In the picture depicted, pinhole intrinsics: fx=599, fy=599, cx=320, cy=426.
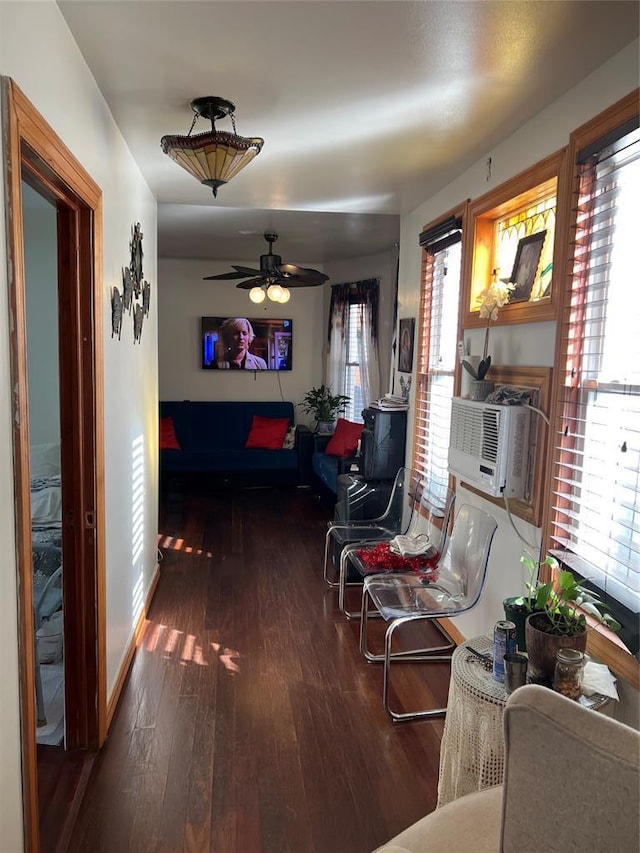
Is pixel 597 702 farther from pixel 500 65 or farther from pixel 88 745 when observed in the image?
pixel 500 65

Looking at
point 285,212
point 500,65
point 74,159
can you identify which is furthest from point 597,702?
point 285,212

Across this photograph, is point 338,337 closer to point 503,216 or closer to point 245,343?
point 245,343

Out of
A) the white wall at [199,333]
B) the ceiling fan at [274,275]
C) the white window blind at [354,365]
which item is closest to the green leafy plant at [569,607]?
the ceiling fan at [274,275]

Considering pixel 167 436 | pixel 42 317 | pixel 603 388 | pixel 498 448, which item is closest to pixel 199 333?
pixel 167 436

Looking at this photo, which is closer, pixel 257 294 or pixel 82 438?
pixel 82 438

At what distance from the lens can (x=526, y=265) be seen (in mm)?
2562

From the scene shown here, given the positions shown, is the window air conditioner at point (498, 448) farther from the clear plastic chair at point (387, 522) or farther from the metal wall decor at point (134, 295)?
the metal wall decor at point (134, 295)

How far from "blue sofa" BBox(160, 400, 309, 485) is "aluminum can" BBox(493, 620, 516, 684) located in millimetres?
4647

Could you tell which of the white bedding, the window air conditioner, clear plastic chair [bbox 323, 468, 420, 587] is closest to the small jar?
the window air conditioner

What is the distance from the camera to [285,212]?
4.49 metres

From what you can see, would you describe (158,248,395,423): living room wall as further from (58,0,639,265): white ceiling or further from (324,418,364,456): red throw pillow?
(58,0,639,265): white ceiling

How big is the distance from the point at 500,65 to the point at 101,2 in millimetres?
1208

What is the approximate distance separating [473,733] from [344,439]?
434 cm

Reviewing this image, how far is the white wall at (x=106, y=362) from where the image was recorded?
1302mm
